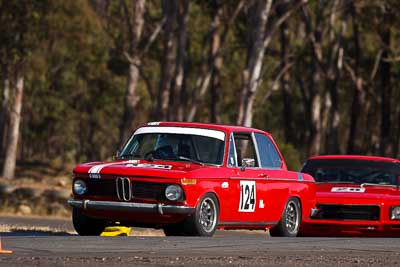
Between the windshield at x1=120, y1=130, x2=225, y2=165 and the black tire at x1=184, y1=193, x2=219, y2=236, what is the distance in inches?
24.9

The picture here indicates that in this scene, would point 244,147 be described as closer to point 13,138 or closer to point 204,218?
point 204,218

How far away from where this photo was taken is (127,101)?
45.3 m

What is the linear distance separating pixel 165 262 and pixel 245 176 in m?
4.99

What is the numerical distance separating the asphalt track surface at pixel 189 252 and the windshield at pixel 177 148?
1.57m

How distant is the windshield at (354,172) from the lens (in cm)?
1877

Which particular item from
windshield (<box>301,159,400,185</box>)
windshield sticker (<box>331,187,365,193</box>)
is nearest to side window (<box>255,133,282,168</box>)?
windshield sticker (<box>331,187,365,193</box>)

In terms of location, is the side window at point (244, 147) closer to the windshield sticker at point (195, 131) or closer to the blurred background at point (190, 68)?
the windshield sticker at point (195, 131)

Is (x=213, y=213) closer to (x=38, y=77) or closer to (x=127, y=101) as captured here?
(x=127, y=101)

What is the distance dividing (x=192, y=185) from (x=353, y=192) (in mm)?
4244

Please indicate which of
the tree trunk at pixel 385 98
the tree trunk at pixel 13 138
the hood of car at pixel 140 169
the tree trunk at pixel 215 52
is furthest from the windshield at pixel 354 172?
the tree trunk at pixel 385 98

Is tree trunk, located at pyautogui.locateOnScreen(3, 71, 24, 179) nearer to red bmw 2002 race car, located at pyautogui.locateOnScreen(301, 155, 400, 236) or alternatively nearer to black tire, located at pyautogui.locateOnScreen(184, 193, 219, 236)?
red bmw 2002 race car, located at pyautogui.locateOnScreen(301, 155, 400, 236)

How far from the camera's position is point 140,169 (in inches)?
567

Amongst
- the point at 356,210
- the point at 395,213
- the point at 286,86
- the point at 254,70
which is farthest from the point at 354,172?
the point at 286,86

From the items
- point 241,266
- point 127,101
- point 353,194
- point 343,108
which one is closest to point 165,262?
point 241,266
